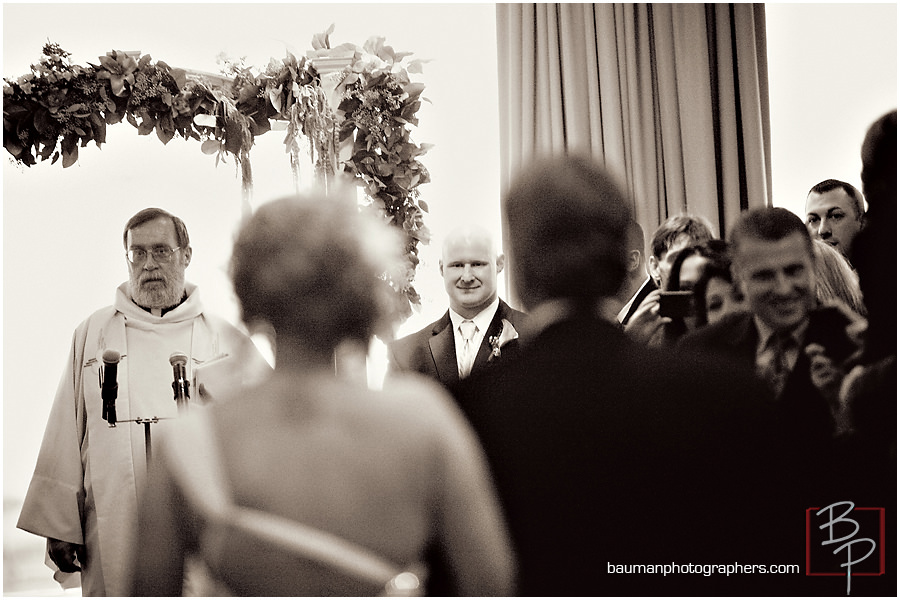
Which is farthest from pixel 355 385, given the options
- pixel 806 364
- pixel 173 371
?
pixel 806 364

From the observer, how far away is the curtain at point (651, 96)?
8.64 ft

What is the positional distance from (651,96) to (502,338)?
0.82m

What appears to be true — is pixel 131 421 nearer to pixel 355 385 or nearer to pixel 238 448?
pixel 238 448

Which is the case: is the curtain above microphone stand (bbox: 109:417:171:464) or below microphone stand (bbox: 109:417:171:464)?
above

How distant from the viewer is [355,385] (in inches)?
96.2

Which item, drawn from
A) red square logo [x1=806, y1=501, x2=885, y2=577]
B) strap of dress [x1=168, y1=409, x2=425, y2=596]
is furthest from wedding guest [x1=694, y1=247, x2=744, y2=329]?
strap of dress [x1=168, y1=409, x2=425, y2=596]

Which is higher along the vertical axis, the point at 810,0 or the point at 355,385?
the point at 810,0

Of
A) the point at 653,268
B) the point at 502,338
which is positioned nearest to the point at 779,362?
the point at 653,268

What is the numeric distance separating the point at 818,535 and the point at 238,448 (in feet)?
5.22

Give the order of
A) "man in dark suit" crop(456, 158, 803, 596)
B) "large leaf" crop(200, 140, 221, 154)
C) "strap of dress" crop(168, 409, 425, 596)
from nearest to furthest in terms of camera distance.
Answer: "strap of dress" crop(168, 409, 425, 596) < "man in dark suit" crop(456, 158, 803, 596) < "large leaf" crop(200, 140, 221, 154)

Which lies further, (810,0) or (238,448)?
(810,0)

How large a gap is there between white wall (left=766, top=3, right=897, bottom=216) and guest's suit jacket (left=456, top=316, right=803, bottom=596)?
63cm

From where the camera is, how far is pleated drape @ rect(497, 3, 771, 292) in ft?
8.64

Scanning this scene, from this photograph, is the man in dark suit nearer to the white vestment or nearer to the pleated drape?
the pleated drape
